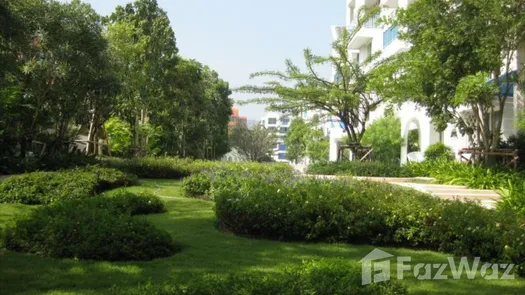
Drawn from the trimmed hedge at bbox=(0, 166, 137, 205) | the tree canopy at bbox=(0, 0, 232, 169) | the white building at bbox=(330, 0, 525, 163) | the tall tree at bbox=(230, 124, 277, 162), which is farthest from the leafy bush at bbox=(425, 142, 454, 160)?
the tall tree at bbox=(230, 124, 277, 162)

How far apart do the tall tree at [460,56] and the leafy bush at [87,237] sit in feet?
32.1

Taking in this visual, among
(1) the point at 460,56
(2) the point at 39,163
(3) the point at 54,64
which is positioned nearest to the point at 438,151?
(1) the point at 460,56

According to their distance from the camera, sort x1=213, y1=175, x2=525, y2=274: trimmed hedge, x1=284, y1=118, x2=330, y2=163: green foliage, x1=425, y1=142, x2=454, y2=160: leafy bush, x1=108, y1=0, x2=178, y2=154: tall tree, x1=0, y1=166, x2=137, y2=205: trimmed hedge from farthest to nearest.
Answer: x1=108, y1=0, x2=178, y2=154: tall tree
x1=284, y1=118, x2=330, y2=163: green foliage
x1=425, y1=142, x2=454, y2=160: leafy bush
x1=0, y1=166, x2=137, y2=205: trimmed hedge
x1=213, y1=175, x2=525, y2=274: trimmed hedge

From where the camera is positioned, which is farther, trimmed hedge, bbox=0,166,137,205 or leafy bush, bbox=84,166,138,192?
leafy bush, bbox=84,166,138,192

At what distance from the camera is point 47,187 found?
1054 cm

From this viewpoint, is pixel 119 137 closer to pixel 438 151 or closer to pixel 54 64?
pixel 54 64

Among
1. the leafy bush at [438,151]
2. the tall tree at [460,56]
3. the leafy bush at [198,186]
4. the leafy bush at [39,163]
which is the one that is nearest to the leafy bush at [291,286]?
the leafy bush at [198,186]

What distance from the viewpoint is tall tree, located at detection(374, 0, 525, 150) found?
13.0 meters

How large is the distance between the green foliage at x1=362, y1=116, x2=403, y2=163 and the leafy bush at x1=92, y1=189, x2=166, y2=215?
723 inches

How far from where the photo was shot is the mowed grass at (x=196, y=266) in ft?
15.6

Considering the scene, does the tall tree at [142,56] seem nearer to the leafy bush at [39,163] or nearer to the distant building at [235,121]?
the leafy bush at [39,163]

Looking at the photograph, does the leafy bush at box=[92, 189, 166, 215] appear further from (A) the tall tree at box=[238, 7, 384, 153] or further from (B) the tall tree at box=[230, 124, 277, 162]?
(B) the tall tree at box=[230, 124, 277, 162]

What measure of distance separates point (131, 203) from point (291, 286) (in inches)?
217

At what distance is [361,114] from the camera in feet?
74.0
